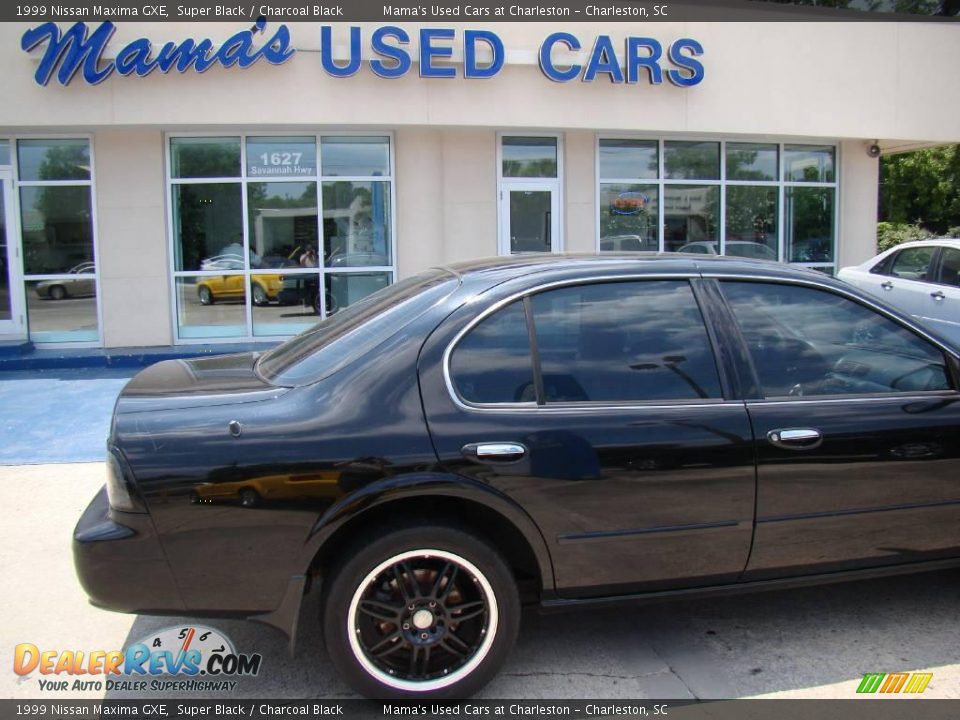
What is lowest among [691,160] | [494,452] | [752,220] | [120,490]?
[120,490]

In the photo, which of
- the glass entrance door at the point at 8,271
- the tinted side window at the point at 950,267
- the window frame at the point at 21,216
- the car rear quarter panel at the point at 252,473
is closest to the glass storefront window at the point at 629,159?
the tinted side window at the point at 950,267

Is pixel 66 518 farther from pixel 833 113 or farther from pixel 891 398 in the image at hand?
pixel 833 113

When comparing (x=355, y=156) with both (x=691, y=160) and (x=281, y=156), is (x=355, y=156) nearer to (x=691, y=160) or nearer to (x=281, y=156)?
(x=281, y=156)

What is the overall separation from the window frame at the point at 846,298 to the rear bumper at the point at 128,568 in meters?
2.40

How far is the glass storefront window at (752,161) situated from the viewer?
42.9ft

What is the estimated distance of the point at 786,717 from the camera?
10.1 ft

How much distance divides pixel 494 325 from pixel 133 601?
1.71 m

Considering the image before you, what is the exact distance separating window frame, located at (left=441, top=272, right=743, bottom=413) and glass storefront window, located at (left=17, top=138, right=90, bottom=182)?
33.2ft

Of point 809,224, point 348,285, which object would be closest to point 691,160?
point 809,224

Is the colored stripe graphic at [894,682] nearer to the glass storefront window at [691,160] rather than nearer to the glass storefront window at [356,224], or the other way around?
the glass storefront window at [356,224]

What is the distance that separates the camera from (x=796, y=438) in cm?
332

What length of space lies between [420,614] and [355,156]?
9736 millimetres

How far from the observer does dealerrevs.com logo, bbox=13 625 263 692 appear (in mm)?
3402

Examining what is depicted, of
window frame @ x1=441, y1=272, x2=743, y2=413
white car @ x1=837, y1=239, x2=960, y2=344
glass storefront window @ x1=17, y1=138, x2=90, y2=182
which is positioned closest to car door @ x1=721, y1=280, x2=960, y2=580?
window frame @ x1=441, y1=272, x2=743, y2=413
